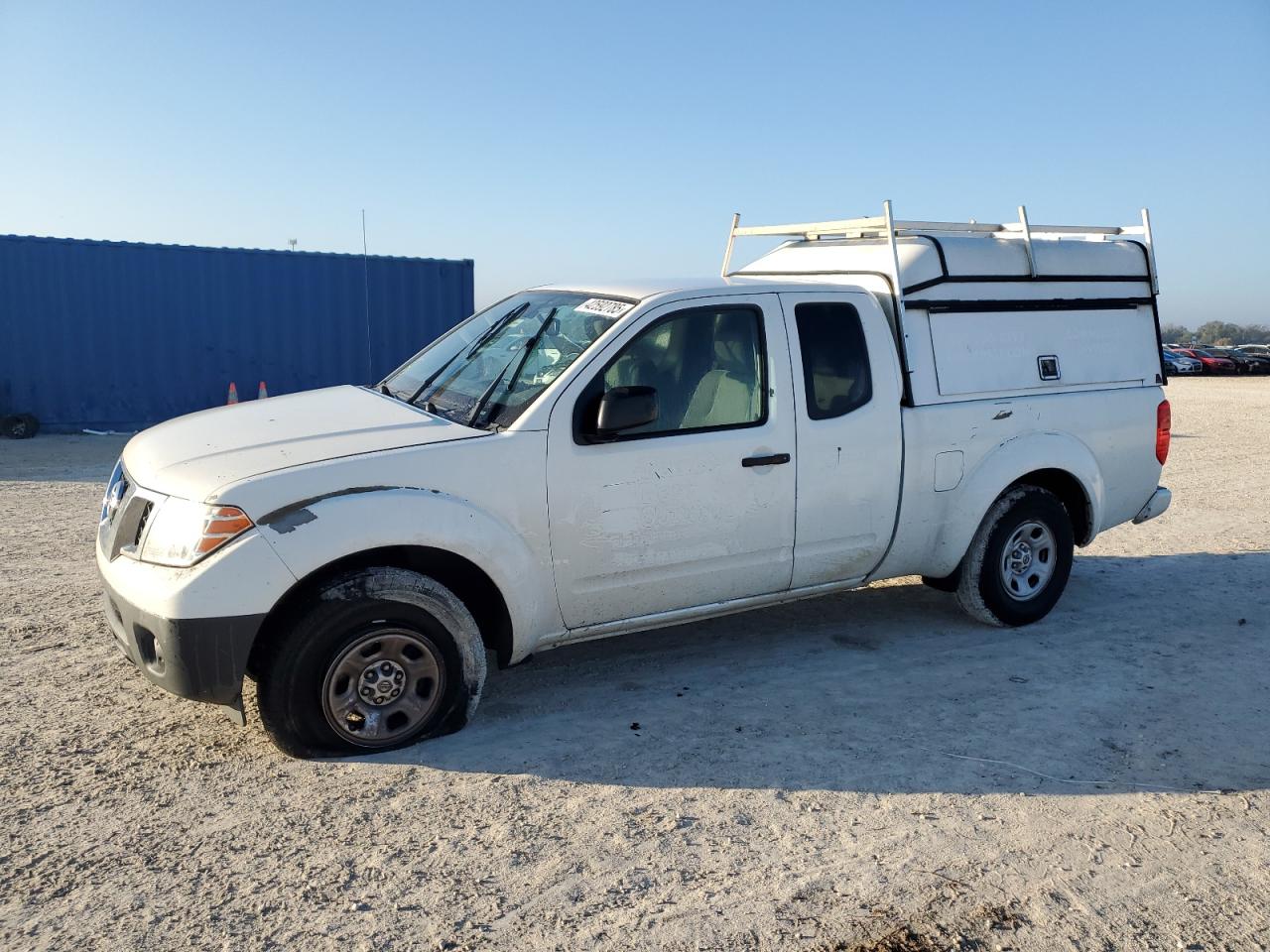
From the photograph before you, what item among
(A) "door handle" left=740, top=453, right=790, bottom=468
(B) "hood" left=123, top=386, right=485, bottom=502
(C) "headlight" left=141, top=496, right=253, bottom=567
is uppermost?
(B) "hood" left=123, top=386, right=485, bottom=502

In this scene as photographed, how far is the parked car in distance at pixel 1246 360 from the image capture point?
42.0 metres

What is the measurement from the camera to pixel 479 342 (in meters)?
5.22

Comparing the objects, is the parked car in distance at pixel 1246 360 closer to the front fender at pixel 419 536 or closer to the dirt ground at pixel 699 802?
the dirt ground at pixel 699 802

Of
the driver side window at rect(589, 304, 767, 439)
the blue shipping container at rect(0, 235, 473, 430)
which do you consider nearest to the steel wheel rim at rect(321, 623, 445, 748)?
the driver side window at rect(589, 304, 767, 439)

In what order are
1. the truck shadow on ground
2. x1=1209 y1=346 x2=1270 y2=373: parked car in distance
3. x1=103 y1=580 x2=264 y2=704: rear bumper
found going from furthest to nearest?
1. x1=1209 y1=346 x2=1270 y2=373: parked car in distance
2. the truck shadow on ground
3. x1=103 y1=580 x2=264 y2=704: rear bumper

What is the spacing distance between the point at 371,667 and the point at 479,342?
179cm

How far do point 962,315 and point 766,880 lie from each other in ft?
11.2

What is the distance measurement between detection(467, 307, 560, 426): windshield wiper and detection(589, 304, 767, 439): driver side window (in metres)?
0.43

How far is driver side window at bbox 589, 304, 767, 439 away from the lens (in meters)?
4.68

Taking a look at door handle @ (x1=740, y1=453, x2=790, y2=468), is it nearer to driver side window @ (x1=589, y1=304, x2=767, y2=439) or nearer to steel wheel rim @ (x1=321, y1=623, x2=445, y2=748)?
driver side window @ (x1=589, y1=304, x2=767, y2=439)

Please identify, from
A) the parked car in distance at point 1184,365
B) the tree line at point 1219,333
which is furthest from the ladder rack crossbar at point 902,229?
the tree line at point 1219,333

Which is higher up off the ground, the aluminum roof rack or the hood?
the aluminum roof rack

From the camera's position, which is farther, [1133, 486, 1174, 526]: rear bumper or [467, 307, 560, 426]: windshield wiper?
[1133, 486, 1174, 526]: rear bumper

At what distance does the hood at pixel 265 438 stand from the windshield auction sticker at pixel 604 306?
0.85 metres
